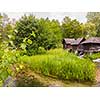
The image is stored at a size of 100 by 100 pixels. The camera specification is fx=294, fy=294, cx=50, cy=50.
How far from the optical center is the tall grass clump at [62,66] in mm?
2396

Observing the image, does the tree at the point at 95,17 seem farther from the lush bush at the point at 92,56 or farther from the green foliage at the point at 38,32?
the green foliage at the point at 38,32

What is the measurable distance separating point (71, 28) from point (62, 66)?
1.05 feet

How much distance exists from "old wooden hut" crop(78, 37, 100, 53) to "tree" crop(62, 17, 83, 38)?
0.08 m

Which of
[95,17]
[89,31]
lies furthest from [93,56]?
[95,17]

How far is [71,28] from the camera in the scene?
2.40 meters

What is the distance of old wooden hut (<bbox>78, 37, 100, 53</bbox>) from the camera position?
2.40 m

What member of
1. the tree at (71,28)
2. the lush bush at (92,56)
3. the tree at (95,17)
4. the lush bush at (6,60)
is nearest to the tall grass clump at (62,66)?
the lush bush at (92,56)

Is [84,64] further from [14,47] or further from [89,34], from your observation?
[14,47]

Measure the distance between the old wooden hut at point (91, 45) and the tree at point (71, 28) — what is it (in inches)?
3.3

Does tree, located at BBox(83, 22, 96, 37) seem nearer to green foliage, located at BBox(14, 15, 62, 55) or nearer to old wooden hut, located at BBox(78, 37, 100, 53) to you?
old wooden hut, located at BBox(78, 37, 100, 53)

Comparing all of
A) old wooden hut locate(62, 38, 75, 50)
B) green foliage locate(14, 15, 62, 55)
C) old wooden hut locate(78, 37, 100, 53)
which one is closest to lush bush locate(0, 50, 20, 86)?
green foliage locate(14, 15, 62, 55)
